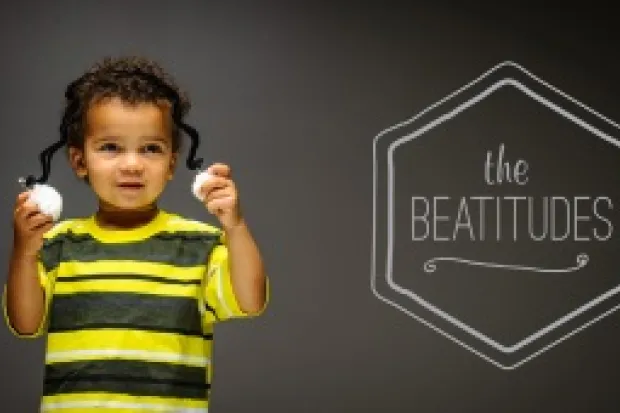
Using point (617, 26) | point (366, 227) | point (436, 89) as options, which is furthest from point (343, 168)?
point (617, 26)

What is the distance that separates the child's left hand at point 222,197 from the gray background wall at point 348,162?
1255 mm

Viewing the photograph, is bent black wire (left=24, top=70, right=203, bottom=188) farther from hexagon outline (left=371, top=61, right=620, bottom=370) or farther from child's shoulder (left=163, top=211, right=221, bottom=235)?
hexagon outline (left=371, top=61, right=620, bottom=370)

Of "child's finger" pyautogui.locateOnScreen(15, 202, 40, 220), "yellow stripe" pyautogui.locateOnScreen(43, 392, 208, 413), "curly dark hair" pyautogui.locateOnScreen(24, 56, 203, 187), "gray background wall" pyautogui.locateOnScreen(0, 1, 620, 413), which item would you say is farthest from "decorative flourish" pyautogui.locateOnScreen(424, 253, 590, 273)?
"child's finger" pyautogui.locateOnScreen(15, 202, 40, 220)

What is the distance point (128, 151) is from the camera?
1.23 m

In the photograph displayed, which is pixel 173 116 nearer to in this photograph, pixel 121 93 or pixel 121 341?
pixel 121 93

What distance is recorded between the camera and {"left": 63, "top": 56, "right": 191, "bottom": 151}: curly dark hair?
1.25m

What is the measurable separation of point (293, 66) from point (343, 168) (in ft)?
0.92

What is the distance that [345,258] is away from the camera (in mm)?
2422

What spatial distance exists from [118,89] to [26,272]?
0.25 m

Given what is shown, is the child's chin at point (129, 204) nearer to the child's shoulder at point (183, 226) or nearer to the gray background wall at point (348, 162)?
the child's shoulder at point (183, 226)

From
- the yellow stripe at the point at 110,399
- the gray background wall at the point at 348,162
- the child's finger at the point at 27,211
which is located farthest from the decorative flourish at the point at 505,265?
the child's finger at the point at 27,211

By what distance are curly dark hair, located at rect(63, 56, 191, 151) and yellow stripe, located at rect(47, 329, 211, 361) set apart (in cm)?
25

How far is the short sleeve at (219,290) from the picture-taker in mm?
1204

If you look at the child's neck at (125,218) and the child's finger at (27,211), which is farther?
the child's neck at (125,218)
